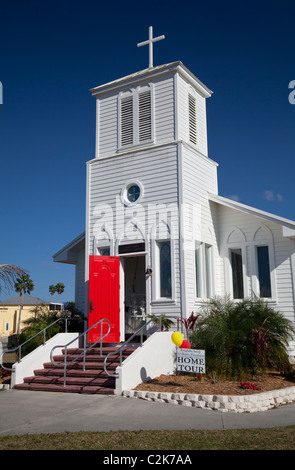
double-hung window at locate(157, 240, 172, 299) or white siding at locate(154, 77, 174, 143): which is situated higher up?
white siding at locate(154, 77, 174, 143)

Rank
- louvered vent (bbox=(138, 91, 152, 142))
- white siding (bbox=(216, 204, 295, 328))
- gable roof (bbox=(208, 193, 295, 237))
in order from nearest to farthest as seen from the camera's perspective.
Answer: gable roof (bbox=(208, 193, 295, 237)) → white siding (bbox=(216, 204, 295, 328)) → louvered vent (bbox=(138, 91, 152, 142))

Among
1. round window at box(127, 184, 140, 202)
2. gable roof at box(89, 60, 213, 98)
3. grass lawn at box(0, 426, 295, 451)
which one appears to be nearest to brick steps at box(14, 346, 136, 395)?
grass lawn at box(0, 426, 295, 451)

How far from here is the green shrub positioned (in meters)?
10.4

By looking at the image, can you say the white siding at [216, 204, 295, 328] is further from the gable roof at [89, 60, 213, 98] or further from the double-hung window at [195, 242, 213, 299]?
the gable roof at [89, 60, 213, 98]

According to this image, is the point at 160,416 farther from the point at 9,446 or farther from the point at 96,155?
the point at 96,155

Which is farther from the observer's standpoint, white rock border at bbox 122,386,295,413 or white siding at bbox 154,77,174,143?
white siding at bbox 154,77,174,143

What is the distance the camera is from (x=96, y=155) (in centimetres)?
1557

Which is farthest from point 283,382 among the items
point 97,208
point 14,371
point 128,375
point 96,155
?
point 96,155

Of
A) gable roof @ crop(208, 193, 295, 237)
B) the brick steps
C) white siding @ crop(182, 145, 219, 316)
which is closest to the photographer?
the brick steps

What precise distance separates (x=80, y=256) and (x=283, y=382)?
31.0 ft

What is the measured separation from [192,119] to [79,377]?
9053 millimetres

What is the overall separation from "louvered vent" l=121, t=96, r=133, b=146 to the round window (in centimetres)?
162

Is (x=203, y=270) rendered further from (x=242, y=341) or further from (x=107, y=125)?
(x=107, y=125)

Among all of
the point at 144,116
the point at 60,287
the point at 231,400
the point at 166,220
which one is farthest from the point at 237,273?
the point at 60,287
